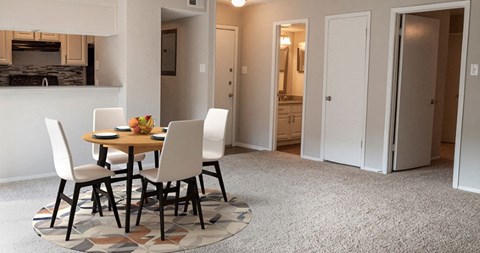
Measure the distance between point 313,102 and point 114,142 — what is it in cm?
375

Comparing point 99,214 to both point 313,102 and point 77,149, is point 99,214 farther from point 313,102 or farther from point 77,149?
point 313,102

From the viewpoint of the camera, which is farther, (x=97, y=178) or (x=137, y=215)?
(x=137, y=215)

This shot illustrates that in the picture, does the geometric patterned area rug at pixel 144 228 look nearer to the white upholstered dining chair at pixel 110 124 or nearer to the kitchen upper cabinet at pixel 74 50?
the white upholstered dining chair at pixel 110 124

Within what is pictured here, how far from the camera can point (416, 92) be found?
19.5ft

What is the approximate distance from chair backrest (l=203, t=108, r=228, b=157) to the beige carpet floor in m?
0.52

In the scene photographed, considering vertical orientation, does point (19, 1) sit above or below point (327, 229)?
above

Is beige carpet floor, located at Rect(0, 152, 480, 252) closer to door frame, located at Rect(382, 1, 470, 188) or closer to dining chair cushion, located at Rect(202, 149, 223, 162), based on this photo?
door frame, located at Rect(382, 1, 470, 188)

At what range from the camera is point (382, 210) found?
13.6 ft

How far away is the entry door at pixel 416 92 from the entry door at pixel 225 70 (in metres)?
2.88

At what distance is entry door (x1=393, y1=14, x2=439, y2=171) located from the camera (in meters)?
5.71

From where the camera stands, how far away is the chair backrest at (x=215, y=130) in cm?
446

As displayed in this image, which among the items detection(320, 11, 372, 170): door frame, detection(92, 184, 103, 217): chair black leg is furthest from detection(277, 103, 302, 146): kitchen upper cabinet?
detection(92, 184, 103, 217): chair black leg

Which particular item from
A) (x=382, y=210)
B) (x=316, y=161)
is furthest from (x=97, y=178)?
(x=316, y=161)

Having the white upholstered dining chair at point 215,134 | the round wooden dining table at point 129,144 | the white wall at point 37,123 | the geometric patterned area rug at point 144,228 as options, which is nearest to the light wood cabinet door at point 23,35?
the white wall at point 37,123
